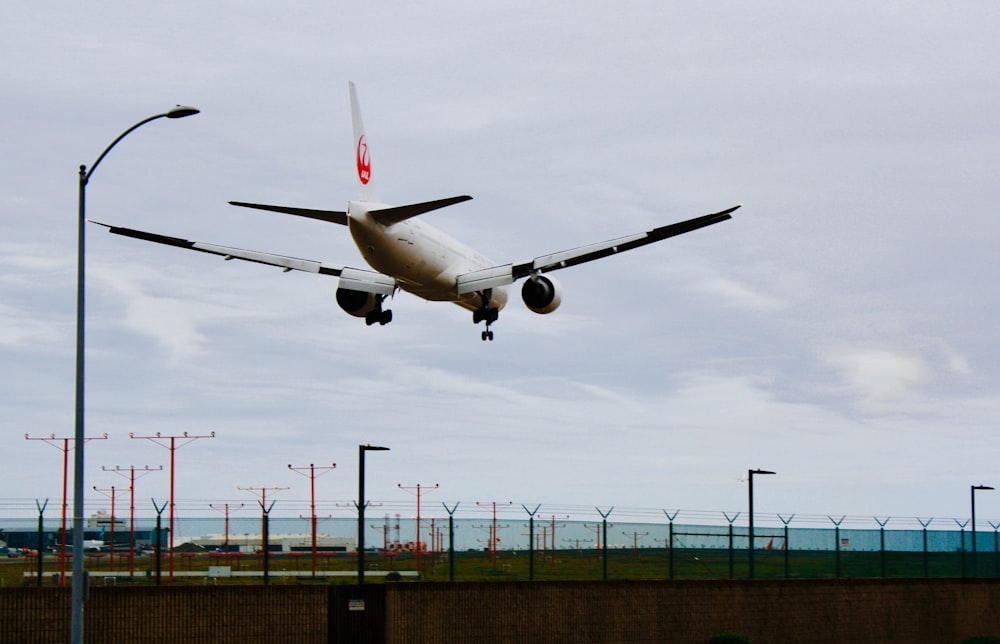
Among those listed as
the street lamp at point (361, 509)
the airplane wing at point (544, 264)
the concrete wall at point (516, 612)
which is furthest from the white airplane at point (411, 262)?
the concrete wall at point (516, 612)

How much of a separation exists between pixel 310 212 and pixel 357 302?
6.79 meters

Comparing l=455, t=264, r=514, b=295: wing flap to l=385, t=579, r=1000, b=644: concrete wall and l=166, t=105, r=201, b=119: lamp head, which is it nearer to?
l=385, t=579, r=1000, b=644: concrete wall

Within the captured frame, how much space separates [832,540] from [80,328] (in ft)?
105

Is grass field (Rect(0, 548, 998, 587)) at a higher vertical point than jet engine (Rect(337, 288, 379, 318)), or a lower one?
lower

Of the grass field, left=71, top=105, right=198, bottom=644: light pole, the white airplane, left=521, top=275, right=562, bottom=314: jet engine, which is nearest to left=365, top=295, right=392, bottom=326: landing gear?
the white airplane

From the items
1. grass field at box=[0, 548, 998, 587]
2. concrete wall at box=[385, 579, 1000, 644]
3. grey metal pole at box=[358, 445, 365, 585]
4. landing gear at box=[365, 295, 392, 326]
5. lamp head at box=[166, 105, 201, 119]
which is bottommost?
concrete wall at box=[385, 579, 1000, 644]

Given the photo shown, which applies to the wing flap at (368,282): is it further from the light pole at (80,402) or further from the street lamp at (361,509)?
the light pole at (80,402)

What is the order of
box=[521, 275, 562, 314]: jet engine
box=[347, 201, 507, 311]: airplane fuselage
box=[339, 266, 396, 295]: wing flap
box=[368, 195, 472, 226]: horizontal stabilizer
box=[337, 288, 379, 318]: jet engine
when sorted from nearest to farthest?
box=[368, 195, 472, 226]: horizontal stabilizer → box=[347, 201, 507, 311]: airplane fuselage → box=[339, 266, 396, 295]: wing flap → box=[521, 275, 562, 314]: jet engine → box=[337, 288, 379, 318]: jet engine

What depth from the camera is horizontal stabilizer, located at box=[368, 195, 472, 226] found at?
39.4 metres

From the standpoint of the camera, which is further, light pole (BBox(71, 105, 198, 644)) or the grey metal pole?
the grey metal pole

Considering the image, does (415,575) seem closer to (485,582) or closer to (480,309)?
(485,582)

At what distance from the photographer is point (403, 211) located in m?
41.1

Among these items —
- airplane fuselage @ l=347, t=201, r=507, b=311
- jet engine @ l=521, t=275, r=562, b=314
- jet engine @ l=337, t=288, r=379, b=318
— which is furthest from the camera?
jet engine @ l=337, t=288, r=379, b=318

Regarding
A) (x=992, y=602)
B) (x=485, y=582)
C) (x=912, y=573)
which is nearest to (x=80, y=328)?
(x=485, y=582)
